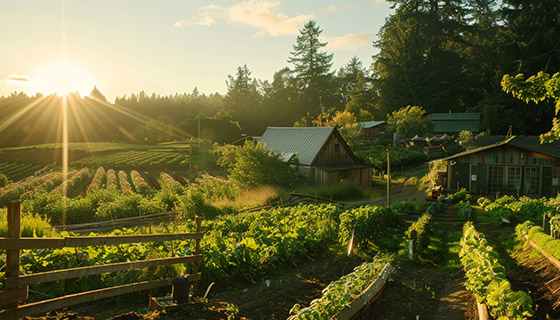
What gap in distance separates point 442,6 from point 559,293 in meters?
A: 76.0

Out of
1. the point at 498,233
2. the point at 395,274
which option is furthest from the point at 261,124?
the point at 395,274

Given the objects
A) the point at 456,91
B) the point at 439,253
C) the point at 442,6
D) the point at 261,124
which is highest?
the point at 442,6

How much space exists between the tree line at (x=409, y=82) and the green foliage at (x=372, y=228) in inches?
1650

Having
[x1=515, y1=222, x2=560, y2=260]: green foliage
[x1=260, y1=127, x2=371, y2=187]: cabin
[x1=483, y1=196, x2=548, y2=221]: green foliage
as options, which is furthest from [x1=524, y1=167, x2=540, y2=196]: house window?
[x1=515, y1=222, x2=560, y2=260]: green foliage

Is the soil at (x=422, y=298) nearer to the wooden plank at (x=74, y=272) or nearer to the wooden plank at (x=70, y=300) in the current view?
the wooden plank at (x=74, y=272)

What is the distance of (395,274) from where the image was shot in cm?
1056

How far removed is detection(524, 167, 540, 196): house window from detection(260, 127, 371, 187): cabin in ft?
39.8

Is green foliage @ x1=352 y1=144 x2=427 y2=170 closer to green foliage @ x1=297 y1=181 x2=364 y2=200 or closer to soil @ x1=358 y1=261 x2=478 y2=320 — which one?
green foliage @ x1=297 y1=181 x2=364 y2=200

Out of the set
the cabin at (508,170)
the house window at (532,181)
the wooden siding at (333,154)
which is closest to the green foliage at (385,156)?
the wooden siding at (333,154)

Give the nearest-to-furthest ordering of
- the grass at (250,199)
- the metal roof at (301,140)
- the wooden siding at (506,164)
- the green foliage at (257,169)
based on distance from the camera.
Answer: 1. the grass at (250,199)
2. the wooden siding at (506,164)
3. the green foliage at (257,169)
4. the metal roof at (301,140)

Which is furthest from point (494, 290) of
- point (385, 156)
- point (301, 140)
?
point (385, 156)

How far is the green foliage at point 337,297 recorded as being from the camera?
588 centimetres

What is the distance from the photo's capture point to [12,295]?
4453mm

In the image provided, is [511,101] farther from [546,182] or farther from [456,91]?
[546,182]
